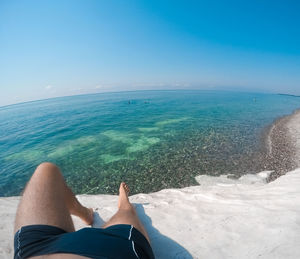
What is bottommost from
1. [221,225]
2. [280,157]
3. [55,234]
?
[280,157]

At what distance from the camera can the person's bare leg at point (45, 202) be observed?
1.26 m

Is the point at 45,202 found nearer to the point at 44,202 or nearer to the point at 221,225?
the point at 44,202

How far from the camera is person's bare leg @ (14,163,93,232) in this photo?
1.26m

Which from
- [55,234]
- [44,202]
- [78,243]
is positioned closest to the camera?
[78,243]

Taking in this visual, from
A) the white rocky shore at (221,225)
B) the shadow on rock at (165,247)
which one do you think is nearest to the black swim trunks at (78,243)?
the shadow on rock at (165,247)

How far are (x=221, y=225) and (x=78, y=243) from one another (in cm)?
233

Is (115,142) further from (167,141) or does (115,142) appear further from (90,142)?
(167,141)

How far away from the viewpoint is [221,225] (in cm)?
231

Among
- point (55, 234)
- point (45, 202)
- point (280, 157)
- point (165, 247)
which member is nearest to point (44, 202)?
point (45, 202)

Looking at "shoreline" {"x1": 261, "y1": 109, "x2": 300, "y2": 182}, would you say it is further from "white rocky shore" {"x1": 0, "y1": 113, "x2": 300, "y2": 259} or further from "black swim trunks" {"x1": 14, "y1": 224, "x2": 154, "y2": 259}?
"black swim trunks" {"x1": 14, "y1": 224, "x2": 154, "y2": 259}

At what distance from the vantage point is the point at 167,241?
2188 mm

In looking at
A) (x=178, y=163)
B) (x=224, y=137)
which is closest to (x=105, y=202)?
(x=178, y=163)

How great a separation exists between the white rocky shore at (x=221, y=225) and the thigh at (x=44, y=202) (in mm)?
1532

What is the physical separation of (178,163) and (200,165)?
1170mm
